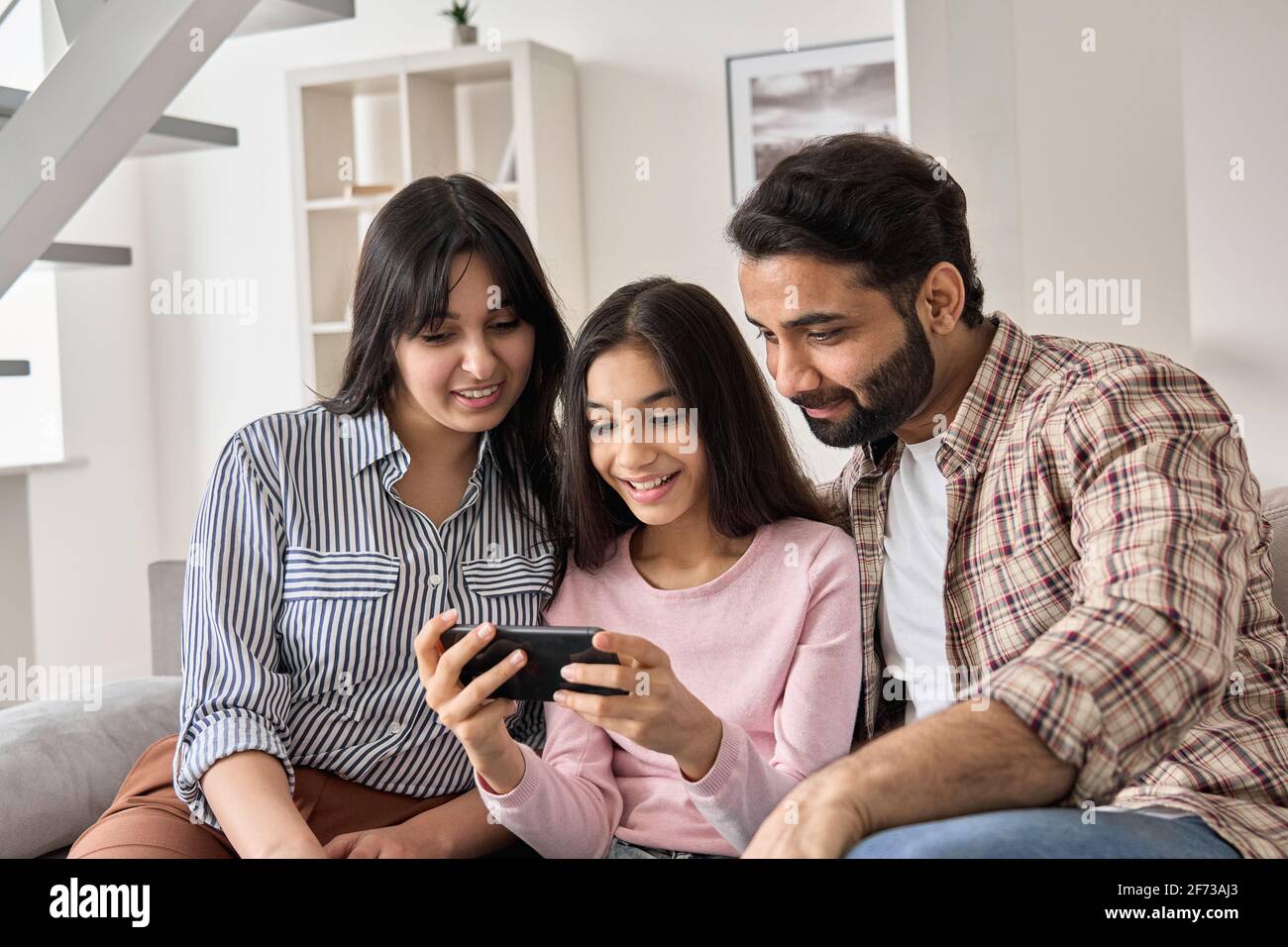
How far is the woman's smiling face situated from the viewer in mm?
1532

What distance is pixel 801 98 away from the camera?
413 centimetres

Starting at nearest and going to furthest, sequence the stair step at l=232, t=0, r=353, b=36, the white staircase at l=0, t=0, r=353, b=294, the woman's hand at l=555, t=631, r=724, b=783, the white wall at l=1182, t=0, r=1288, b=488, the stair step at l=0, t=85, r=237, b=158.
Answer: the woman's hand at l=555, t=631, r=724, b=783 < the white staircase at l=0, t=0, r=353, b=294 < the white wall at l=1182, t=0, r=1288, b=488 < the stair step at l=232, t=0, r=353, b=36 < the stair step at l=0, t=85, r=237, b=158

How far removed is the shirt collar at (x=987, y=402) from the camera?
1483 millimetres

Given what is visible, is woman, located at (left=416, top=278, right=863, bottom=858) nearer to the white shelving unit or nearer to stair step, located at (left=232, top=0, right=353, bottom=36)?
stair step, located at (left=232, top=0, right=353, bottom=36)

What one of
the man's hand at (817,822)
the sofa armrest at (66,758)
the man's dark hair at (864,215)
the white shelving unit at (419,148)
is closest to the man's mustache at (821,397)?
the man's dark hair at (864,215)

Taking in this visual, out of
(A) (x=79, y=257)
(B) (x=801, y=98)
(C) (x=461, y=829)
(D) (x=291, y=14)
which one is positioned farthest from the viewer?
(B) (x=801, y=98)

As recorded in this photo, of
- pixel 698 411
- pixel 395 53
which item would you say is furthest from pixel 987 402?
pixel 395 53

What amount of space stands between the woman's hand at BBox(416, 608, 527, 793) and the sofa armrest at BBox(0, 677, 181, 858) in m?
0.67

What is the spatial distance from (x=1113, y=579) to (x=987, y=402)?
400 millimetres

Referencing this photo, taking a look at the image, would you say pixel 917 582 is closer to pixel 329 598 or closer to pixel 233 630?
pixel 329 598

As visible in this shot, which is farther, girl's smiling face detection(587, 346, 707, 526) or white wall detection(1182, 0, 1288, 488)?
white wall detection(1182, 0, 1288, 488)

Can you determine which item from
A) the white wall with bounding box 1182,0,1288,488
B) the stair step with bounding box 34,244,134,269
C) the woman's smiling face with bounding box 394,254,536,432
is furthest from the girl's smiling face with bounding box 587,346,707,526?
the stair step with bounding box 34,244,134,269
